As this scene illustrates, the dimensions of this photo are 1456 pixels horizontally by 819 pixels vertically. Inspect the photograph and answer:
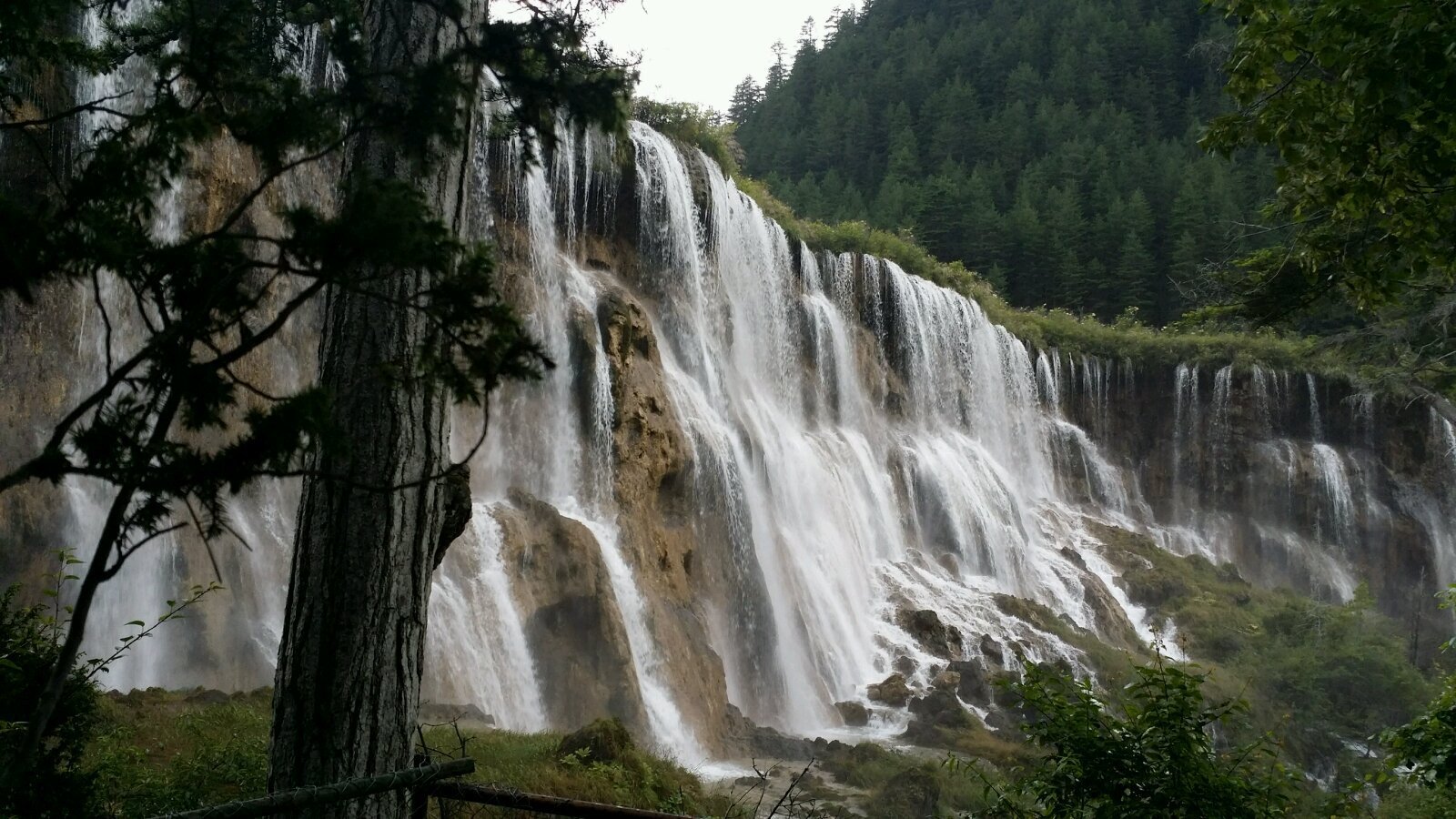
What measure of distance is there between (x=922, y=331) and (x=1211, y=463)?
41.3ft

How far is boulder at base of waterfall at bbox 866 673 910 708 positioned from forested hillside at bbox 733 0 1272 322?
102ft

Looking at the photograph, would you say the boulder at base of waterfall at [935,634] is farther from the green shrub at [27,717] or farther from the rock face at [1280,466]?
the green shrub at [27,717]

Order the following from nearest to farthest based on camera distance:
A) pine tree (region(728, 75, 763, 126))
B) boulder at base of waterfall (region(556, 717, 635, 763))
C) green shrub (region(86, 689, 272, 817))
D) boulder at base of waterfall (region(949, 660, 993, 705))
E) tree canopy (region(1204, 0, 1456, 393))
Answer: tree canopy (region(1204, 0, 1456, 393)) → green shrub (region(86, 689, 272, 817)) → boulder at base of waterfall (region(556, 717, 635, 763)) → boulder at base of waterfall (region(949, 660, 993, 705)) → pine tree (region(728, 75, 763, 126))

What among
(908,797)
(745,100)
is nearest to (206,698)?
(908,797)

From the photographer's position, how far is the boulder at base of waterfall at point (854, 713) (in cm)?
1642

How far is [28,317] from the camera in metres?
12.2

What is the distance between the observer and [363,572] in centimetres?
374

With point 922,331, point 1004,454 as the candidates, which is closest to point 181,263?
point 922,331

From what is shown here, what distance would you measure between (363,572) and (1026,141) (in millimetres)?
64394

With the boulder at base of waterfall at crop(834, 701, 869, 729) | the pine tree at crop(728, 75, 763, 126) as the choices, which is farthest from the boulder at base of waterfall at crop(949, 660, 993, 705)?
the pine tree at crop(728, 75, 763, 126)

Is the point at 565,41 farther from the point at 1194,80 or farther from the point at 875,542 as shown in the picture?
the point at 1194,80

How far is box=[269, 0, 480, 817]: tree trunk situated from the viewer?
3654 mm

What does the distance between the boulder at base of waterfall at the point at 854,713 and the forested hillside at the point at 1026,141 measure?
32.1 metres

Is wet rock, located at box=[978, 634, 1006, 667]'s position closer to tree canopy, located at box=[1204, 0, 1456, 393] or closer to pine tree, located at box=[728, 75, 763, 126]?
tree canopy, located at box=[1204, 0, 1456, 393]
